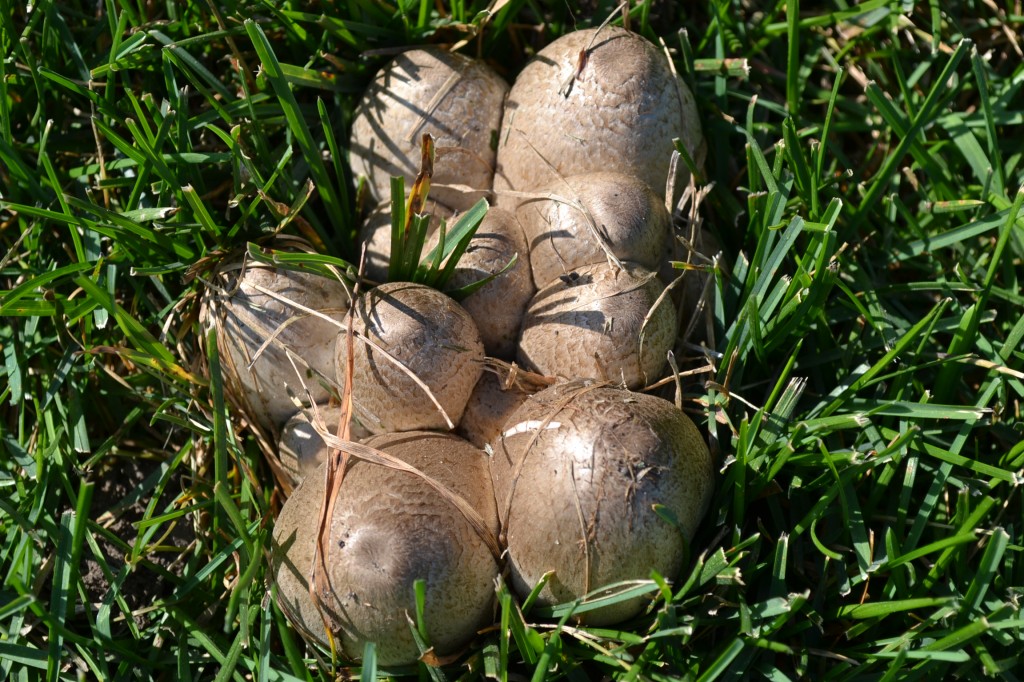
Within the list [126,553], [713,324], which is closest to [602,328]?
[713,324]

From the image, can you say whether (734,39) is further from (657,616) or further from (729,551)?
(657,616)

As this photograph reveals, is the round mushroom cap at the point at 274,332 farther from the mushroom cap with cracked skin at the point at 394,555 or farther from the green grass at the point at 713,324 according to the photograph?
the mushroom cap with cracked skin at the point at 394,555

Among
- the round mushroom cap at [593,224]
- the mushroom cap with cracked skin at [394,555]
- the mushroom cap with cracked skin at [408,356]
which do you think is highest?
the round mushroom cap at [593,224]

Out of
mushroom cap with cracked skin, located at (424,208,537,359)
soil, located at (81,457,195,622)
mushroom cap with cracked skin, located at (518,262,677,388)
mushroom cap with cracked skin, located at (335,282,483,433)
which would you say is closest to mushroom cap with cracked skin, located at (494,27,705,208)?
mushroom cap with cracked skin, located at (424,208,537,359)

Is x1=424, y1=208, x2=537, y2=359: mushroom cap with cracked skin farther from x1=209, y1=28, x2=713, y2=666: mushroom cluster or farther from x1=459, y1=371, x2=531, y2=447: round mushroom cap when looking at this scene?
x1=459, y1=371, x2=531, y2=447: round mushroom cap

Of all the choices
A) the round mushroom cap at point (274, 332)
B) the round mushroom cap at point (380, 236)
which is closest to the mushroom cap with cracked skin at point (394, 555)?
the round mushroom cap at point (274, 332)

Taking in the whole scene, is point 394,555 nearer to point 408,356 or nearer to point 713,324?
point 408,356
